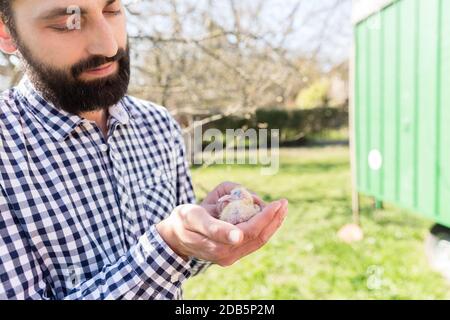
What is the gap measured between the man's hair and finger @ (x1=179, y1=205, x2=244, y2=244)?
0.61 meters

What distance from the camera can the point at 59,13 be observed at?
1.05 meters

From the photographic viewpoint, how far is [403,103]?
3.39m

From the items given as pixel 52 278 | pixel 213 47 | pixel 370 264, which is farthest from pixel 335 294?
pixel 52 278

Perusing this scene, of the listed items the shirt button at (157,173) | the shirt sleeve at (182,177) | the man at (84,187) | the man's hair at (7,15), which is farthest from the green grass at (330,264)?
the man's hair at (7,15)

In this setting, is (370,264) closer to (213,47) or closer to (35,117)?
(213,47)

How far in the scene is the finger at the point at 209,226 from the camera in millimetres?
801

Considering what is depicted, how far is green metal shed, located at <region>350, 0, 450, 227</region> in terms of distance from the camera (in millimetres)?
2900

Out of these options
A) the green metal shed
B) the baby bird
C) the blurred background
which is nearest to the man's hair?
the baby bird

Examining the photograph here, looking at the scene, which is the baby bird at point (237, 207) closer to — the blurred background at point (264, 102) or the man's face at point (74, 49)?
the man's face at point (74, 49)

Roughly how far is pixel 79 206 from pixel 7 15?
1.50ft

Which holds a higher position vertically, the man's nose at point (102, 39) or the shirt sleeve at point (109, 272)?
the man's nose at point (102, 39)

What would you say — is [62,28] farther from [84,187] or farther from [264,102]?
[264,102]

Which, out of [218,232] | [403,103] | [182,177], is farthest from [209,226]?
[403,103]
